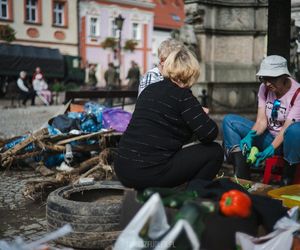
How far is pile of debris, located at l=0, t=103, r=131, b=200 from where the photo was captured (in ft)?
18.5

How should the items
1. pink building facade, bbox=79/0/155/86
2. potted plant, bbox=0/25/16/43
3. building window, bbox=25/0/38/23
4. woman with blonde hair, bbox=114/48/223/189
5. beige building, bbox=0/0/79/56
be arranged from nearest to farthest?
woman with blonde hair, bbox=114/48/223/189
potted plant, bbox=0/25/16/43
beige building, bbox=0/0/79/56
building window, bbox=25/0/38/23
pink building facade, bbox=79/0/155/86

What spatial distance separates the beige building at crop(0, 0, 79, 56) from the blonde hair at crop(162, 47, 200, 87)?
31505 mm

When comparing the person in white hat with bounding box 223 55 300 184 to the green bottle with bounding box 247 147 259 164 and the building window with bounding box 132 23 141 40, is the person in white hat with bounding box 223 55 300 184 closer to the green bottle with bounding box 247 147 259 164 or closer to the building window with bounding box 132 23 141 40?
the green bottle with bounding box 247 147 259 164

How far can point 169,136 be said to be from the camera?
297 cm

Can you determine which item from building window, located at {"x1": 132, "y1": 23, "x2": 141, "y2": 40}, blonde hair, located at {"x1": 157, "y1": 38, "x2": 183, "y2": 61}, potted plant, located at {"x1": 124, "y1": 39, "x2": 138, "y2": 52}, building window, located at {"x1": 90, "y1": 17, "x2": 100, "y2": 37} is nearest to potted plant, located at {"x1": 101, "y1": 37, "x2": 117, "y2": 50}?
building window, located at {"x1": 90, "y1": 17, "x2": 100, "y2": 37}

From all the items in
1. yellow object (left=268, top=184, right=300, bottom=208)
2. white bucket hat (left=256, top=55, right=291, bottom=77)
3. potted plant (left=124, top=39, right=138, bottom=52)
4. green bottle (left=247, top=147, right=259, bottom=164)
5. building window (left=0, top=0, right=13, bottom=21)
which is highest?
building window (left=0, top=0, right=13, bottom=21)

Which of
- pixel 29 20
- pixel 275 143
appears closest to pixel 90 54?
pixel 29 20

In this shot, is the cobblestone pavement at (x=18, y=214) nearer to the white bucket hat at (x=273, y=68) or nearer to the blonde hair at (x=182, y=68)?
the blonde hair at (x=182, y=68)

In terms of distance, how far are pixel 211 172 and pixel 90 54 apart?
36.9 m

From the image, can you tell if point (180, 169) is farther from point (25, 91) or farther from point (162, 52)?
point (25, 91)

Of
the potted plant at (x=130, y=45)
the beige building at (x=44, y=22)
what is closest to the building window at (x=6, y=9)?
the beige building at (x=44, y=22)

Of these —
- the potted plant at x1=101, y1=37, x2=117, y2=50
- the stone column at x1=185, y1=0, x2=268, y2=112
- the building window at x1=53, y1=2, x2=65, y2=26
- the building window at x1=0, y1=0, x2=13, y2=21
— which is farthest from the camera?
the potted plant at x1=101, y1=37, x2=117, y2=50

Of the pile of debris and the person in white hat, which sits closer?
the person in white hat

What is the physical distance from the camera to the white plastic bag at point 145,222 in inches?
87.7
